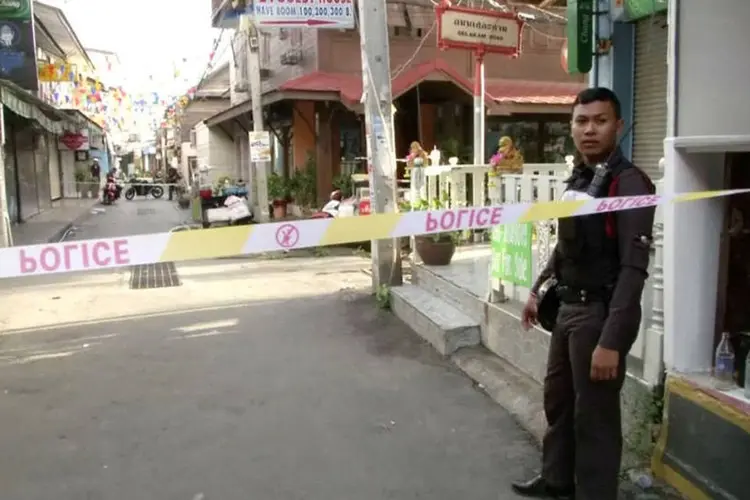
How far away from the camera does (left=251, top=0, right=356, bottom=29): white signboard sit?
9.90 meters

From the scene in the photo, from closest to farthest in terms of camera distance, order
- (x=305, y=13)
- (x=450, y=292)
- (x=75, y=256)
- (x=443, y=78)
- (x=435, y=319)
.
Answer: (x=75, y=256)
(x=435, y=319)
(x=450, y=292)
(x=305, y=13)
(x=443, y=78)

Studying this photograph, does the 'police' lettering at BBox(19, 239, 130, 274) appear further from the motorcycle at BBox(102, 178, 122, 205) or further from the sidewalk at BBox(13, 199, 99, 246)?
the motorcycle at BBox(102, 178, 122, 205)

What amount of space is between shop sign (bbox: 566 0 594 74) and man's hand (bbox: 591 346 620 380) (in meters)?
5.95

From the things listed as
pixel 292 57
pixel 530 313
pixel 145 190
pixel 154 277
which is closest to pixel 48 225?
pixel 292 57

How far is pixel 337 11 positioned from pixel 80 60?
24711 mm

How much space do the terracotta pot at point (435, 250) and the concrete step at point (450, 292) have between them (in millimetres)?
141

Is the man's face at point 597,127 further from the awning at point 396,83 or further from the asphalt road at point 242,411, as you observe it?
the awning at point 396,83

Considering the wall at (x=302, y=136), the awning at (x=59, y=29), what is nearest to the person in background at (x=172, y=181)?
the awning at (x=59, y=29)

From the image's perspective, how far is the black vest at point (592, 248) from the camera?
2.92 m

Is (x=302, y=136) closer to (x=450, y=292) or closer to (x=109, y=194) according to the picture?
(x=450, y=292)

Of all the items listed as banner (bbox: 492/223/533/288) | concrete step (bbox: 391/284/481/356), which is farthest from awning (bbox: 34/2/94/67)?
banner (bbox: 492/223/533/288)

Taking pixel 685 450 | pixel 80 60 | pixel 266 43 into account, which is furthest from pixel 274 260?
pixel 80 60

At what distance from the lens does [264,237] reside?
286 centimetres

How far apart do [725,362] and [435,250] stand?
478 centimetres
